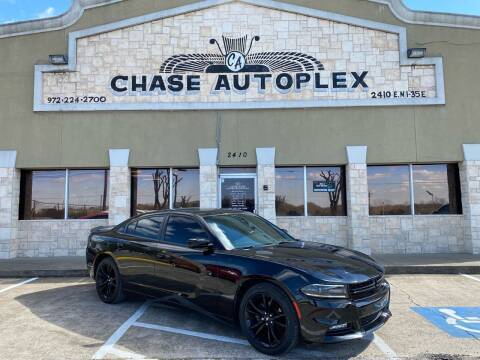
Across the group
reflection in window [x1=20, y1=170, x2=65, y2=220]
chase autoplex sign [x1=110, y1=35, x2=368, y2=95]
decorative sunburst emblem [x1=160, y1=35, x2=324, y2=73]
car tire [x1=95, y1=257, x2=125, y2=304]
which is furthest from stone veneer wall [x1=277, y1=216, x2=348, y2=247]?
reflection in window [x1=20, y1=170, x2=65, y2=220]

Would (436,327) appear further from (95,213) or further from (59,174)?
(59,174)

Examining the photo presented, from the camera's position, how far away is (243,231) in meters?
5.64

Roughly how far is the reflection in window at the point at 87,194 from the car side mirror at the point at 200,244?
7528 mm

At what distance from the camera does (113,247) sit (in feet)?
21.5

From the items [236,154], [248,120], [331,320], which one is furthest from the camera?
[248,120]

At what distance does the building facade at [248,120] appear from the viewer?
37.8 feet

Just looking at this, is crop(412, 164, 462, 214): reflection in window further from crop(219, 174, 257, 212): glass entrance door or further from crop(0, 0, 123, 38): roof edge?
crop(0, 0, 123, 38): roof edge

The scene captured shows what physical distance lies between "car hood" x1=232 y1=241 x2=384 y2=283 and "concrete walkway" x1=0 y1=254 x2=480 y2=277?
4637mm

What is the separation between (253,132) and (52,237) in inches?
256

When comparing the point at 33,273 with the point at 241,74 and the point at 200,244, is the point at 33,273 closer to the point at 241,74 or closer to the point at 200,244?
the point at 200,244

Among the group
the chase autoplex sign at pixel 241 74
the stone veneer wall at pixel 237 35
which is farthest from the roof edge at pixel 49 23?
the chase autoplex sign at pixel 241 74

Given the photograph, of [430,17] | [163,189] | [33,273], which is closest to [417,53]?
[430,17]

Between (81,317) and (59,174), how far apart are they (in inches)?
282

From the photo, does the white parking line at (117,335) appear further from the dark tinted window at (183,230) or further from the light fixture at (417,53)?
the light fixture at (417,53)
